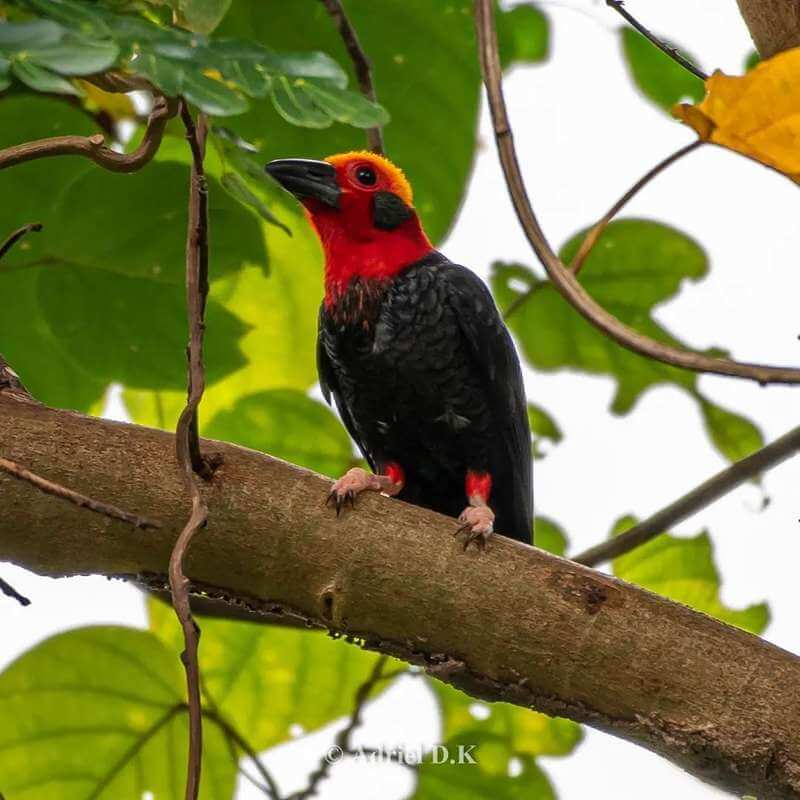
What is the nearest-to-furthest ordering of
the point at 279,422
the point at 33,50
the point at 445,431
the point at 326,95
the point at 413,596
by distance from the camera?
the point at 33,50, the point at 326,95, the point at 413,596, the point at 279,422, the point at 445,431

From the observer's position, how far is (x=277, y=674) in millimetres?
3209

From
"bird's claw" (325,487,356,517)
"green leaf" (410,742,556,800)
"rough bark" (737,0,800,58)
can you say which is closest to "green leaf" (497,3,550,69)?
"rough bark" (737,0,800,58)

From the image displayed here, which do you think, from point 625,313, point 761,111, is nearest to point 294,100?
point 761,111

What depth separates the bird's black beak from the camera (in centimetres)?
320

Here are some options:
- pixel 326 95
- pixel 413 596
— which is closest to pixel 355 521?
pixel 413 596

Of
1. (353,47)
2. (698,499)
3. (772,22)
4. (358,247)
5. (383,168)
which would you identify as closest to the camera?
(772,22)

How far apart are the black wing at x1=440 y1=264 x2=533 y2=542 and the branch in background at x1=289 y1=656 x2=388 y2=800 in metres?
0.61

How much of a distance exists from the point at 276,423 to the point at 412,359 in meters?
0.39

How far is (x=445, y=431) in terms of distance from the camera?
3355 millimetres

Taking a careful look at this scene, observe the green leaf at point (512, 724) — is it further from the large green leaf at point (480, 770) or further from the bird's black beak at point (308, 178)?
the bird's black beak at point (308, 178)

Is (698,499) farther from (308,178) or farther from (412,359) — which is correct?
(308,178)

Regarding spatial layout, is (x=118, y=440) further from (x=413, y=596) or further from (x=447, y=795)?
(x=447, y=795)

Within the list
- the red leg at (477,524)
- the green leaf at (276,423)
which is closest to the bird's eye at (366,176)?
the green leaf at (276,423)

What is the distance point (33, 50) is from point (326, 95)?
382mm
